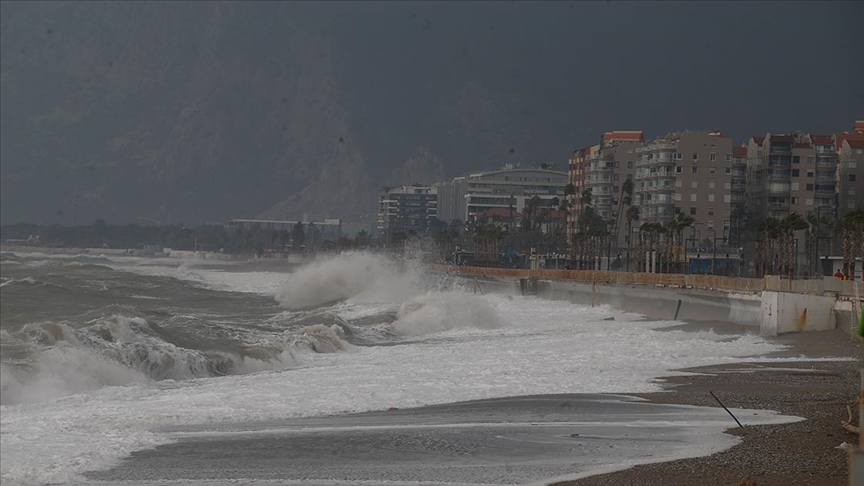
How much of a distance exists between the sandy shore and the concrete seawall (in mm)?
4947

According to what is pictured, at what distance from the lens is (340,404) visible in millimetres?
18672

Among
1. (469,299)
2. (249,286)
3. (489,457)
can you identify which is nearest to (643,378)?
(489,457)

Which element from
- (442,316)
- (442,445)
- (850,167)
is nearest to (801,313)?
(442,316)

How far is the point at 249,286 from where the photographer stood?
94562 millimetres

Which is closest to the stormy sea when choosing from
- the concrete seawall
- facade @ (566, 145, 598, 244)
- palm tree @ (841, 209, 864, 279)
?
the concrete seawall

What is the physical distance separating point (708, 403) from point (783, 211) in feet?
302

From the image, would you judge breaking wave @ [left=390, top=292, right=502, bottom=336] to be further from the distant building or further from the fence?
the distant building

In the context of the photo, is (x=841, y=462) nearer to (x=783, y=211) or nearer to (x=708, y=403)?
(x=708, y=403)

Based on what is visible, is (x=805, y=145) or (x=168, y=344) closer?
(x=168, y=344)

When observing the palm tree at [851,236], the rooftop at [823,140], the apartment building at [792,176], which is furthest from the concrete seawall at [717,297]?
the rooftop at [823,140]

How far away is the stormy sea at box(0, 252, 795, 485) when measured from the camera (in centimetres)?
1366

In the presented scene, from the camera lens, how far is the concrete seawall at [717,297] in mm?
33219

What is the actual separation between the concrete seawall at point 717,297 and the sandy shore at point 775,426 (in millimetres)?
4947

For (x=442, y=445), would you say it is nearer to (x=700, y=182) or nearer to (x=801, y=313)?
(x=801, y=313)
